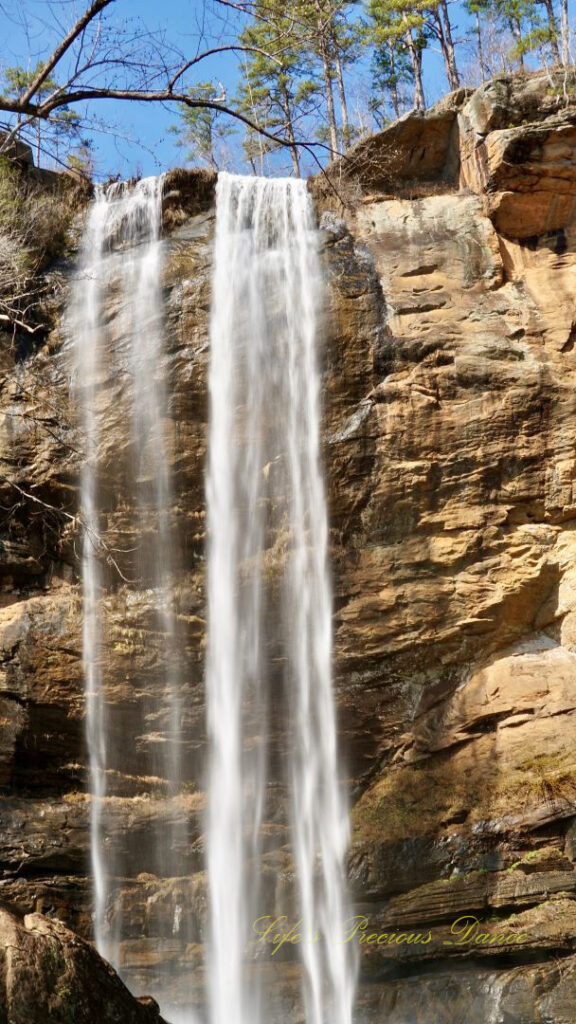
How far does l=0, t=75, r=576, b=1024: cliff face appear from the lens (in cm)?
986

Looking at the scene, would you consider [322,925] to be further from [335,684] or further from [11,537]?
[11,537]

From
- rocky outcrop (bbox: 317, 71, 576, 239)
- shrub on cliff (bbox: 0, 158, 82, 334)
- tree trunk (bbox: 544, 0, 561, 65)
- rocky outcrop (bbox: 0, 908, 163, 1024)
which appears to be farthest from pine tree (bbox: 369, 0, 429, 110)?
rocky outcrop (bbox: 0, 908, 163, 1024)

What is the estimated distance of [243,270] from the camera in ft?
41.9

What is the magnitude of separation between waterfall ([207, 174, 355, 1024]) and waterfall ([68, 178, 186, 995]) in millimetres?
543

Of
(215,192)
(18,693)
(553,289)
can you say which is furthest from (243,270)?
(18,693)

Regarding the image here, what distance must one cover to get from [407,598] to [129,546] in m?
3.31

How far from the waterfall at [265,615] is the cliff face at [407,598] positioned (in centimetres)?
19

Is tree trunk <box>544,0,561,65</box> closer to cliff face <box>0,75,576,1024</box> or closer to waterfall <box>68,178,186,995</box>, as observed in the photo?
cliff face <box>0,75,576,1024</box>

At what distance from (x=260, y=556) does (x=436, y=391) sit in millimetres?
2835

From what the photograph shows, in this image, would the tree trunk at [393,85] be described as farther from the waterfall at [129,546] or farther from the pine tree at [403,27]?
the waterfall at [129,546]

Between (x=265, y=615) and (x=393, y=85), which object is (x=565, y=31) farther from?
(x=265, y=615)

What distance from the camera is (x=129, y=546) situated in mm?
11617

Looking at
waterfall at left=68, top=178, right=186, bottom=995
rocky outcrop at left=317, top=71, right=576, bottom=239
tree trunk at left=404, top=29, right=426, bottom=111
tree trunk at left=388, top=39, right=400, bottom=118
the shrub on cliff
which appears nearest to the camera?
waterfall at left=68, top=178, right=186, bottom=995

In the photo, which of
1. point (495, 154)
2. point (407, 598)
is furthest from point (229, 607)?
point (495, 154)
